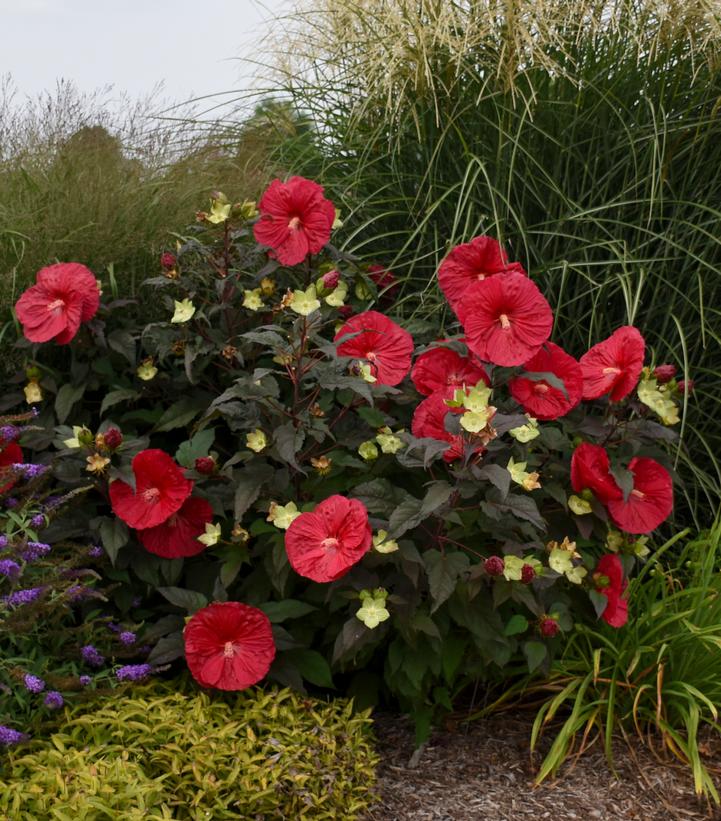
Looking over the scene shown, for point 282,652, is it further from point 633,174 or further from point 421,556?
point 633,174

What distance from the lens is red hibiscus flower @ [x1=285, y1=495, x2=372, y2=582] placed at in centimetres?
209

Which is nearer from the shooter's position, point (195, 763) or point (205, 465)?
point (195, 763)

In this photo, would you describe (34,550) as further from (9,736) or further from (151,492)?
(9,736)

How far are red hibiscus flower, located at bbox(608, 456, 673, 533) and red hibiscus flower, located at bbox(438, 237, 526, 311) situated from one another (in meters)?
0.58

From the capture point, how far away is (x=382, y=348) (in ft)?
8.21

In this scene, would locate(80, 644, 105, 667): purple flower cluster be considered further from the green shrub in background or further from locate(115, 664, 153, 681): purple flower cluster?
the green shrub in background

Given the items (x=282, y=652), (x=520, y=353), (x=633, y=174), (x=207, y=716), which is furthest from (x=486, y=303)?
(x=633, y=174)

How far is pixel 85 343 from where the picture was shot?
2.69 metres

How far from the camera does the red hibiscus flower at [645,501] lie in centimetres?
242

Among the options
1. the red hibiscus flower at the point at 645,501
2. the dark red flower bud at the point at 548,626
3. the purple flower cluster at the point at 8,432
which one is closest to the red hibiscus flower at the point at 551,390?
the red hibiscus flower at the point at 645,501

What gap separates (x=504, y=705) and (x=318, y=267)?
4.31 ft

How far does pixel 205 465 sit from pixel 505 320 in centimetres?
76

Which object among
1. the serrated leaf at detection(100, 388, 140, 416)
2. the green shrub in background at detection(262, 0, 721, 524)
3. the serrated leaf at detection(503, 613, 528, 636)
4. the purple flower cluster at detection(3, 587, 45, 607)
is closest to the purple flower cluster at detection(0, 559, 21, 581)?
the purple flower cluster at detection(3, 587, 45, 607)

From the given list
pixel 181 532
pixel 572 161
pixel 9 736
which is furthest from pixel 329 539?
pixel 572 161
